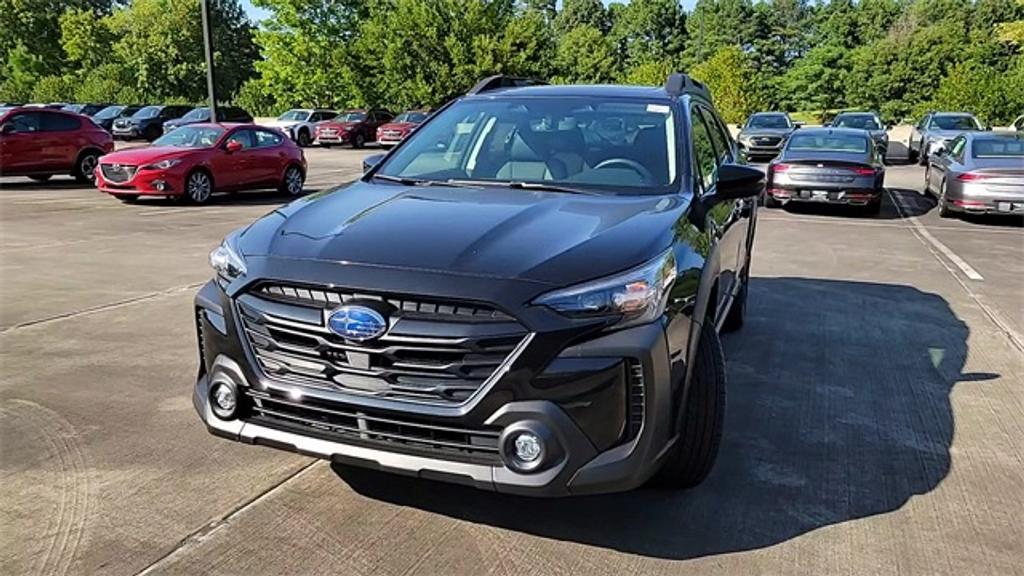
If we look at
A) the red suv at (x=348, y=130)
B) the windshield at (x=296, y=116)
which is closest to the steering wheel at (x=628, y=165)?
the red suv at (x=348, y=130)

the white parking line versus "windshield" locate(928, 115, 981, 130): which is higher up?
"windshield" locate(928, 115, 981, 130)

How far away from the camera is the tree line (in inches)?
1655

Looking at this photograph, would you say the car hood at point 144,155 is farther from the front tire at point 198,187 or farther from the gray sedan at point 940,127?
the gray sedan at point 940,127

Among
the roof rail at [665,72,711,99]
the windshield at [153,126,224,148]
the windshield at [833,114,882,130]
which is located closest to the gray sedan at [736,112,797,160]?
the windshield at [833,114,882,130]

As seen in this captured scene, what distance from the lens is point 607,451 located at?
2.79 m

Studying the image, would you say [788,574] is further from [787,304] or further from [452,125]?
[787,304]

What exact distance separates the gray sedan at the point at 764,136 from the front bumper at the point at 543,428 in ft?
76.7

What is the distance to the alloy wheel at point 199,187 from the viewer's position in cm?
1443

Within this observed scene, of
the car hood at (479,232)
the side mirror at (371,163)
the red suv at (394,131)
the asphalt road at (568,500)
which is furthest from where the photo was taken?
the red suv at (394,131)

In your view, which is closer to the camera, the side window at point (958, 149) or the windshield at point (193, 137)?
the side window at point (958, 149)

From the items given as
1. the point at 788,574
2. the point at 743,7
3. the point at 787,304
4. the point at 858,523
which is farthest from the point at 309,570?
the point at 743,7

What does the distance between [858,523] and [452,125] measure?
9.20 ft

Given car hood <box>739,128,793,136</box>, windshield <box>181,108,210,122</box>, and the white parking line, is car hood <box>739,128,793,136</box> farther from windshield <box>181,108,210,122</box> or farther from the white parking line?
windshield <box>181,108,210,122</box>

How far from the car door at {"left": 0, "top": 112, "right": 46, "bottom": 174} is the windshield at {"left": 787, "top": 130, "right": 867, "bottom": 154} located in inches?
587
